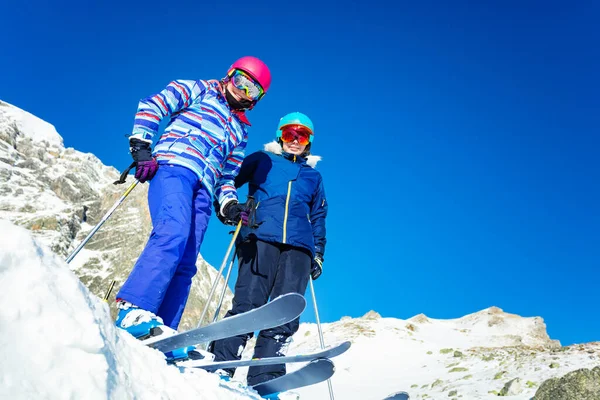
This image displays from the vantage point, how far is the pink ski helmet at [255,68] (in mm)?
4676

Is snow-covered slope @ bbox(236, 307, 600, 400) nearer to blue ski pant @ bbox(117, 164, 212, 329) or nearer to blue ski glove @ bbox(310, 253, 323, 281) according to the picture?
blue ski glove @ bbox(310, 253, 323, 281)

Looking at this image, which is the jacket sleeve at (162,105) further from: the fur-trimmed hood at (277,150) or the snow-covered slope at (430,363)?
the snow-covered slope at (430,363)

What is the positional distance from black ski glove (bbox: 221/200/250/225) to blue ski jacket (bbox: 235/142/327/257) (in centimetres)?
12

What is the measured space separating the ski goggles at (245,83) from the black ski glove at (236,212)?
3.86 ft

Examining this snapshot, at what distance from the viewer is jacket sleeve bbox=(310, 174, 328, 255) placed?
5.66 meters

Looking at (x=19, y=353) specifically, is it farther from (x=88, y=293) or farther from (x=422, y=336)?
(x=422, y=336)

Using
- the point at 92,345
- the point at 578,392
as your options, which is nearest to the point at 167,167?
the point at 92,345

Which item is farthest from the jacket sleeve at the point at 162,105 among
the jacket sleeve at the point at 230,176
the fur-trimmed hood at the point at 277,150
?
the fur-trimmed hood at the point at 277,150

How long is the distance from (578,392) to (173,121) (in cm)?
577

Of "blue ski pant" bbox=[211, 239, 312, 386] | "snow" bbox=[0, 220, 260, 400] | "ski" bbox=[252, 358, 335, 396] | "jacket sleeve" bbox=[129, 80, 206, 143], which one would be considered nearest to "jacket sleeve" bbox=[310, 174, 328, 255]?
"blue ski pant" bbox=[211, 239, 312, 386]

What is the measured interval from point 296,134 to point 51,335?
4787 millimetres

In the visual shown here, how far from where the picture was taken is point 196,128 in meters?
4.35

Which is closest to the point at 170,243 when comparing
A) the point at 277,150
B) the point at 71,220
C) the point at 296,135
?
the point at 277,150

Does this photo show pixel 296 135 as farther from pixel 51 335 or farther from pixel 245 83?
pixel 51 335
